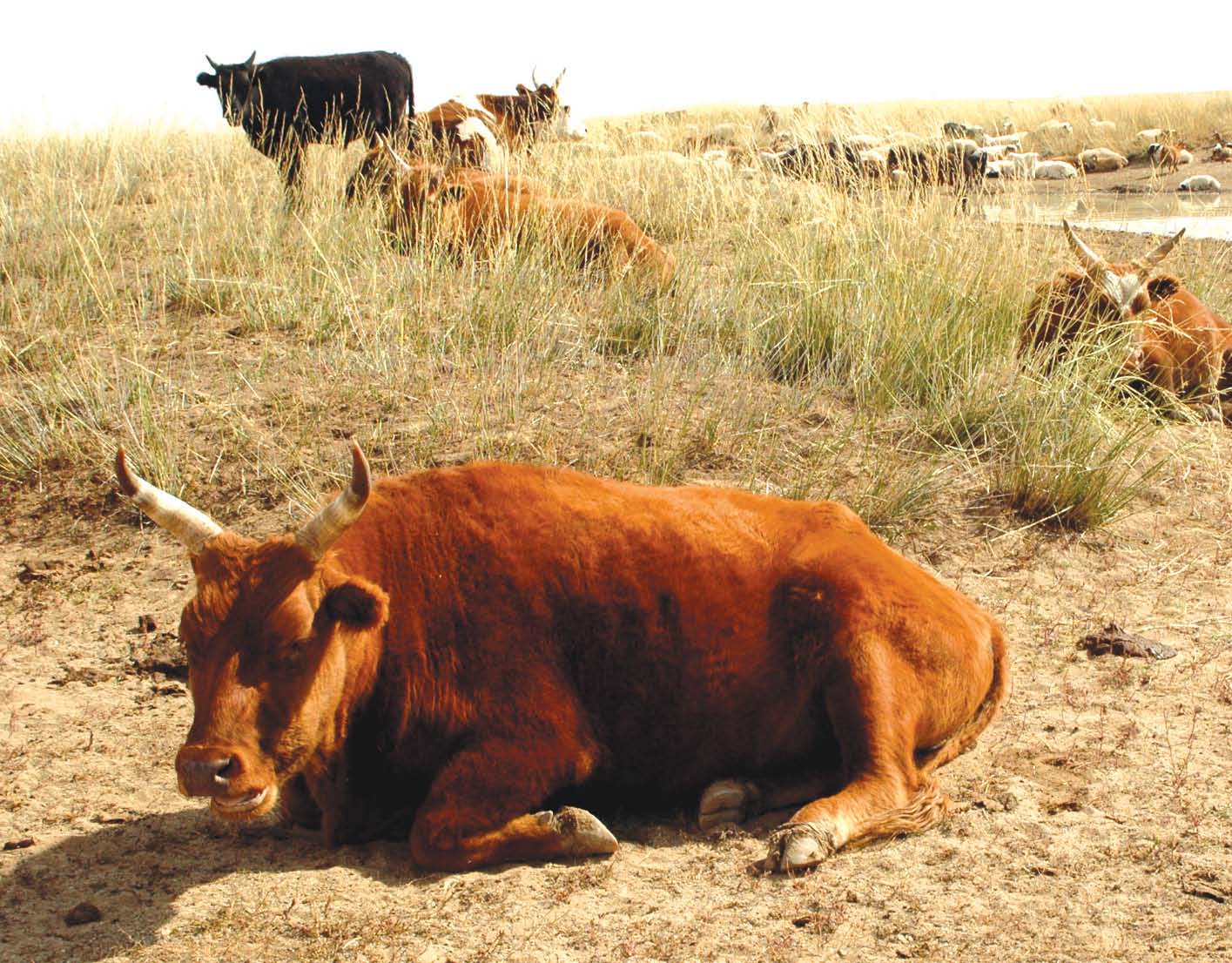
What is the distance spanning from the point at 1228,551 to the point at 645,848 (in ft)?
14.1

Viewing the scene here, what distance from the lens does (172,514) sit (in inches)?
164

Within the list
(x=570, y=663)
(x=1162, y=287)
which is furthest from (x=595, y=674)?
(x=1162, y=287)

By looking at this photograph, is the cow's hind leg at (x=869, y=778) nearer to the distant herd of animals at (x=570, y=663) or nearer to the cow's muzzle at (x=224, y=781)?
the distant herd of animals at (x=570, y=663)

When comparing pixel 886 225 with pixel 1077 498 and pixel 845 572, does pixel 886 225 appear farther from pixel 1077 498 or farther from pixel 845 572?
pixel 845 572

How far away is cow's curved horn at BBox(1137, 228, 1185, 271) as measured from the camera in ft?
34.9

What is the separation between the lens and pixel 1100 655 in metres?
5.94

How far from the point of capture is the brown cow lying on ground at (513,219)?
406 inches

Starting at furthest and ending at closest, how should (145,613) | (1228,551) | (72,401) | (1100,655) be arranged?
(72,401) → (1228,551) → (145,613) → (1100,655)

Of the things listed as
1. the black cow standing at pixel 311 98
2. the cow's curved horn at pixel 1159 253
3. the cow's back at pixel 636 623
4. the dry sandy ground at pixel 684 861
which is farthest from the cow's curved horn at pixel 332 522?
the black cow standing at pixel 311 98

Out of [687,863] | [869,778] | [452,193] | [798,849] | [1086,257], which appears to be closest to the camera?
[798,849]

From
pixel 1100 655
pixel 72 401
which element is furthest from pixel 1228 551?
pixel 72 401

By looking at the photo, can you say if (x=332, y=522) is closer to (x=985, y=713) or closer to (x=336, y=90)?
(x=985, y=713)

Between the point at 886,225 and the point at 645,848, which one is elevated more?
the point at 886,225

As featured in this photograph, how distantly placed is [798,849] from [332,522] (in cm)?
174
